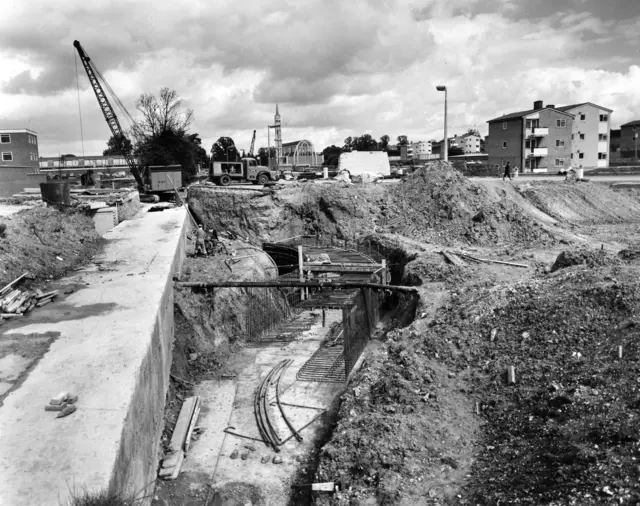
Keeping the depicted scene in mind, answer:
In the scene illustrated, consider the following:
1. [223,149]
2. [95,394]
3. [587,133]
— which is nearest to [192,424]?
[95,394]

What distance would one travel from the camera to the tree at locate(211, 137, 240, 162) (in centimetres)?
8562

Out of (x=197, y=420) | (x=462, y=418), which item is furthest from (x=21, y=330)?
(x=462, y=418)

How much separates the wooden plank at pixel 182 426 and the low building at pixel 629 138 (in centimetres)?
8586

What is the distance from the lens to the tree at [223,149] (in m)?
85.6

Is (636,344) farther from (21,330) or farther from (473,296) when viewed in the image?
(21,330)

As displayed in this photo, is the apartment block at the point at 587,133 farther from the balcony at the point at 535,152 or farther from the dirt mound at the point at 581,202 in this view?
the dirt mound at the point at 581,202

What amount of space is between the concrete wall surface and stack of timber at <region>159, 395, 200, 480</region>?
0.35m

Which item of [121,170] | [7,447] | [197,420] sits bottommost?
[197,420]

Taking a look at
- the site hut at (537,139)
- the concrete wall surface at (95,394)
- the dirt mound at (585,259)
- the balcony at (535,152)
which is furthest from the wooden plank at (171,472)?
the balcony at (535,152)

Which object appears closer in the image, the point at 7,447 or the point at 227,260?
the point at 7,447

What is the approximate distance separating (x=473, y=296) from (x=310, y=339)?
6540 mm

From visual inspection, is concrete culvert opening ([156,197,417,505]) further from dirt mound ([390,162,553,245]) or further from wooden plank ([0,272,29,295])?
dirt mound ([390,162,553,245])

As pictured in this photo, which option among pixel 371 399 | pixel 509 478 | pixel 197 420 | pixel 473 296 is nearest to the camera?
pixel 509 478

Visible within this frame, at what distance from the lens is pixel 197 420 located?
12.2m
